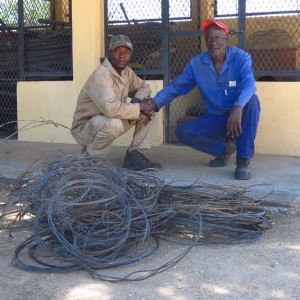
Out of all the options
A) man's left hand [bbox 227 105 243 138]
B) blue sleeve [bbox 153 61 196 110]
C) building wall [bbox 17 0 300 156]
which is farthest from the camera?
building wall [bbox 17 0 300 156]

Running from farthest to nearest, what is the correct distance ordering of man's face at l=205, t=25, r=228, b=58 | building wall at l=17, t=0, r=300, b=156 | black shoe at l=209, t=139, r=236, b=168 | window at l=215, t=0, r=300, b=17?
window at l=215, t=0, r=300, b=17 → building wall at l=17, t=0, r=300, b=156 → black shoe at l=209, t=139, r=236, b=168 → man's face at l=205, t=25, r=228, b=58

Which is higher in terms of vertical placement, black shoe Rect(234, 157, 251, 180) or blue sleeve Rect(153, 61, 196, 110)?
blue sleeve Rect(153, 61, 196, 110)

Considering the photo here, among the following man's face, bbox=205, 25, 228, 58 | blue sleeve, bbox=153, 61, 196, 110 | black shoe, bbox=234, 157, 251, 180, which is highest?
man's face, bbox=205, 25, 228, 58

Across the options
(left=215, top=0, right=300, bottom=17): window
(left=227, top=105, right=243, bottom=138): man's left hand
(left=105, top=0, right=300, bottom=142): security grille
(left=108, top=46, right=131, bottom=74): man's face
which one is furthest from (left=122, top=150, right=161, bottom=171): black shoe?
(left=215, top=0, right=300, bottom=17): window

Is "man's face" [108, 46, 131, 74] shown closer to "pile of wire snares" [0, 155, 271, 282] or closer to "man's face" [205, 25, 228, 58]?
"man's face" [205, 25, 228, 58]

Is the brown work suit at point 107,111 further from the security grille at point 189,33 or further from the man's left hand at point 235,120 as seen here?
the security grille at point 189,33

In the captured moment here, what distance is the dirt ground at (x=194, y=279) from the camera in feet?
10.9

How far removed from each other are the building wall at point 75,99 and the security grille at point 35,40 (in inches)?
9.0

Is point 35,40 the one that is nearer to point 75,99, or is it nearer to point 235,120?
point 75,99

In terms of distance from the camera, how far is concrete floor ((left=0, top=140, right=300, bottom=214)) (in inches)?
195

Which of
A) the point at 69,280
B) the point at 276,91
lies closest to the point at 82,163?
the point at 69,280

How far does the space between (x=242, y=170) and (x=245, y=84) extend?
2.49ft

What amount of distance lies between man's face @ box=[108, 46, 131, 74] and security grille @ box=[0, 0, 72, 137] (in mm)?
1964

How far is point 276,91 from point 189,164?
1.23 m
